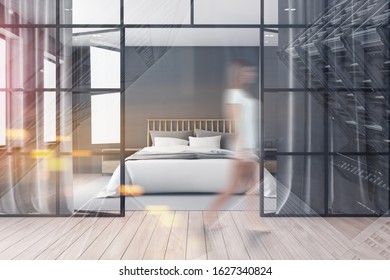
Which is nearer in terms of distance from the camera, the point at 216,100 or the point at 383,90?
the point at 383,90

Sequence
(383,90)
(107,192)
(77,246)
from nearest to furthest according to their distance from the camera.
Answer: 1. (77,246)
2. (383,90)
3. (107,192)

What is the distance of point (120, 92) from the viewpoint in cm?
352

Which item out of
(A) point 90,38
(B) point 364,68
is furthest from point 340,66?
(A) point 90,38

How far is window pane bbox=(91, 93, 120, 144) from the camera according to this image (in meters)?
3.53

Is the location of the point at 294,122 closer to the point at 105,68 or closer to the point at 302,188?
the point at 302,188

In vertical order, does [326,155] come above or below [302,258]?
above

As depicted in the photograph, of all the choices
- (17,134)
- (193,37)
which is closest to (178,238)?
(17,134)

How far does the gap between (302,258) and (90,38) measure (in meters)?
2.32

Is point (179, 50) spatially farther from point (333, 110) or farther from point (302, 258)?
point (302, 258)

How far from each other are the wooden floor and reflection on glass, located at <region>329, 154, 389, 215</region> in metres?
0.11

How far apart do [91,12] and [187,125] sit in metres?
3.10

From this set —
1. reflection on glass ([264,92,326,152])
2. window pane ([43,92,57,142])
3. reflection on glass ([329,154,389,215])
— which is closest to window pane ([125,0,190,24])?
window pane ([43,92,57,142])

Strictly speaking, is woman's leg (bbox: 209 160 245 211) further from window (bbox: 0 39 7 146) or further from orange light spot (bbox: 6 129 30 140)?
window (bbox: 0 39 7 146)
